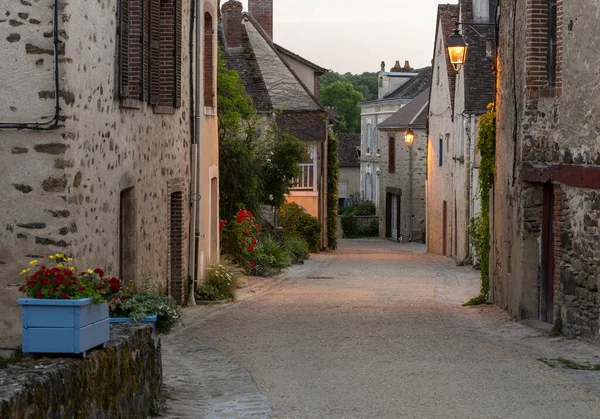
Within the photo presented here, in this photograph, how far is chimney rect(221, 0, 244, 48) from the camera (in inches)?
1364

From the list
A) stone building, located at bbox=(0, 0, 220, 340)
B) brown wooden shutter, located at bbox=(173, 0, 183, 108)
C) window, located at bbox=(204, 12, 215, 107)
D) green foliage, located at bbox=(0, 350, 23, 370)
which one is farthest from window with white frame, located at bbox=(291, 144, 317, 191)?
green foliage, located at bbox=(0, 350, 23, 370)

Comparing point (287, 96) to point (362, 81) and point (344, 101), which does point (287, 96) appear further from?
point (362, 81)

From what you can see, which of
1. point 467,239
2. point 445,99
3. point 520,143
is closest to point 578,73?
point 520,143

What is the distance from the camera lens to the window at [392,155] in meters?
52.6

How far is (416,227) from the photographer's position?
168ft

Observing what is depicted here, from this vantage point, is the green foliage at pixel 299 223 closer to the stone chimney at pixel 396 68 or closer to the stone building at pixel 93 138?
the stone building at pixel 93 138

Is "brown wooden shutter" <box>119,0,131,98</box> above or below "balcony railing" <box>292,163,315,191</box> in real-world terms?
above

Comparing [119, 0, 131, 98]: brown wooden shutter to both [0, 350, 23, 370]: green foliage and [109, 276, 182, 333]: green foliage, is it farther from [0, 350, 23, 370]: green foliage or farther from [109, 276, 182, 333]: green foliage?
[0, 350, 23, 370]: green foliage

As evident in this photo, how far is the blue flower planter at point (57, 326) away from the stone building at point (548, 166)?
269 inches

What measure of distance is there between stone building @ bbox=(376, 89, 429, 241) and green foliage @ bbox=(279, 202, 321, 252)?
12962 millimetres

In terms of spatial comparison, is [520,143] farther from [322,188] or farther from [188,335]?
[322,188]

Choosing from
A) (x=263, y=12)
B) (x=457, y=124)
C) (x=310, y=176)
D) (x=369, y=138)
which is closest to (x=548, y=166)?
(x=457, y=124)

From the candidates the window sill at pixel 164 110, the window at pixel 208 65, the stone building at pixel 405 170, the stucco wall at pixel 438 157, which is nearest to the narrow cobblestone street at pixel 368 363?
the window sill at pixel 164 110

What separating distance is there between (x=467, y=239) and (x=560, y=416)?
2439 centimetres
